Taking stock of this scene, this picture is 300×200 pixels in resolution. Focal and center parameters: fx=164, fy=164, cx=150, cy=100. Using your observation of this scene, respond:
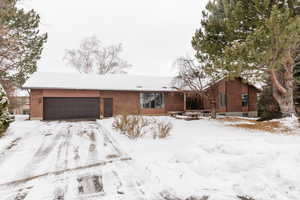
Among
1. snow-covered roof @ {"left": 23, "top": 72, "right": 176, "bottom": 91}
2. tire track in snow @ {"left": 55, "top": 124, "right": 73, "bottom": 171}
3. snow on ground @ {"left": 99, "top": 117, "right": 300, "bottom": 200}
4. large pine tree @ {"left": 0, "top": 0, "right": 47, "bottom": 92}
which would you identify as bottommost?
tire track in snow @ {"left": 55, "top": 124, "right": 73, "bottom": 171}

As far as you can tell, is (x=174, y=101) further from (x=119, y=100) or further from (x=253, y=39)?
(x=253, y=39)

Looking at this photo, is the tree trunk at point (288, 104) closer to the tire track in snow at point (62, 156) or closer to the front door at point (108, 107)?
the tire track in snow at point (62, 156)

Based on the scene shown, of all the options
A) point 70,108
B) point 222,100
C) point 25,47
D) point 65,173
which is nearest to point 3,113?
point 65,173

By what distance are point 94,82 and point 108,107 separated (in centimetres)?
317

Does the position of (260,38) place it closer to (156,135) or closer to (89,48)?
(156,135)

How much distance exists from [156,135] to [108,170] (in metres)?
3.29

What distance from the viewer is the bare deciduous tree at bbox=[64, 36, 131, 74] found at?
93.7 feet

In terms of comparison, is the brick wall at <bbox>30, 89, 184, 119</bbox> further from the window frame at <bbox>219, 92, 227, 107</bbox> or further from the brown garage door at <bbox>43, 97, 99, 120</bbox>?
the window frame at <bbox>219, 92, 227, 107</bbox>

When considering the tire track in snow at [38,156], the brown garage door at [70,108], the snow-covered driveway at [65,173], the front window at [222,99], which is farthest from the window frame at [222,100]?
the tire track in snow at [38,156]

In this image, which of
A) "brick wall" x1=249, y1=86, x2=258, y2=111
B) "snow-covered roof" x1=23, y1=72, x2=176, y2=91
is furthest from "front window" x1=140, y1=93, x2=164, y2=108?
"brick wall" x1=249, y1=86, x2=258, y2=111

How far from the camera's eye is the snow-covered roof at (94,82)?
15.4 meters

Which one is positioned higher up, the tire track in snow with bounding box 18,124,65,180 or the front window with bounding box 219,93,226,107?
the front window with bounding box 219,93,226,107

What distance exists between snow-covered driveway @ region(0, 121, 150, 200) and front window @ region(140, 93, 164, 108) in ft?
41.0

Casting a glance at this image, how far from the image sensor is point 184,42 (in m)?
28.6
